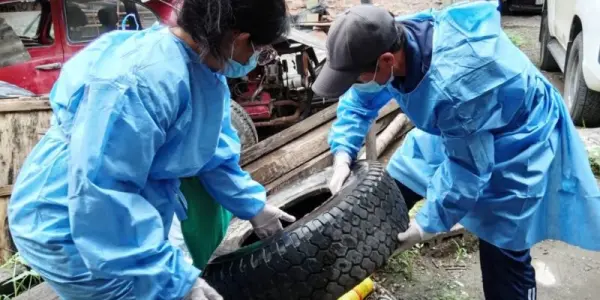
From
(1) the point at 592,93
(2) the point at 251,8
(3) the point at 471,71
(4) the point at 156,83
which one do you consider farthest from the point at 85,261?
(1) the point at 592,93

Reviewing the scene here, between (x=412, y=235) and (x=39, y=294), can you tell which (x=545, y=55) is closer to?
(x=412, y=235)

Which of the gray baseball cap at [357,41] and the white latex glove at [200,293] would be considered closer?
the white latex glove at [200,293]

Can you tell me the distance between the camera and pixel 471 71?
201cm

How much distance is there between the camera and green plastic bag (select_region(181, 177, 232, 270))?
2.28m

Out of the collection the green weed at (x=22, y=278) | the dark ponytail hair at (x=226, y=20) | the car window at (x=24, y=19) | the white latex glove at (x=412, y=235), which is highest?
the dark ponytail hair at (x=226, y=20)

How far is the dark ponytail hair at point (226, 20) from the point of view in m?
1.59

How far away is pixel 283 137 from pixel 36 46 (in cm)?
266

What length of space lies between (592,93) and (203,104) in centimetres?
440

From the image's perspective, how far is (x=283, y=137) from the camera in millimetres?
5195

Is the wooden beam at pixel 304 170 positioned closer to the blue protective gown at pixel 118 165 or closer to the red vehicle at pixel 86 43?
the red vehicle at pixel 86 43

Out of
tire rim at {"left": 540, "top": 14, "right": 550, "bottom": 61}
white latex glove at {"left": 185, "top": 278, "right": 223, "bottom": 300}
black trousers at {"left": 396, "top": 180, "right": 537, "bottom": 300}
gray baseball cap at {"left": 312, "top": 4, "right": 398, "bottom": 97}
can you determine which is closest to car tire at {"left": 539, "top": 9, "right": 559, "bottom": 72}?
tire rim at {"left": 540, "top": 14, "right": 550, "bottom": 61}

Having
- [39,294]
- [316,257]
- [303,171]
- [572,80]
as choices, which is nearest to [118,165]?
[316,257]

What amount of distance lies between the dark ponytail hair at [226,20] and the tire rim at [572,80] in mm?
4386

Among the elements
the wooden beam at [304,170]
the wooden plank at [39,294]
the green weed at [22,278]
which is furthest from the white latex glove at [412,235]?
the wooden beam at [304,170]
